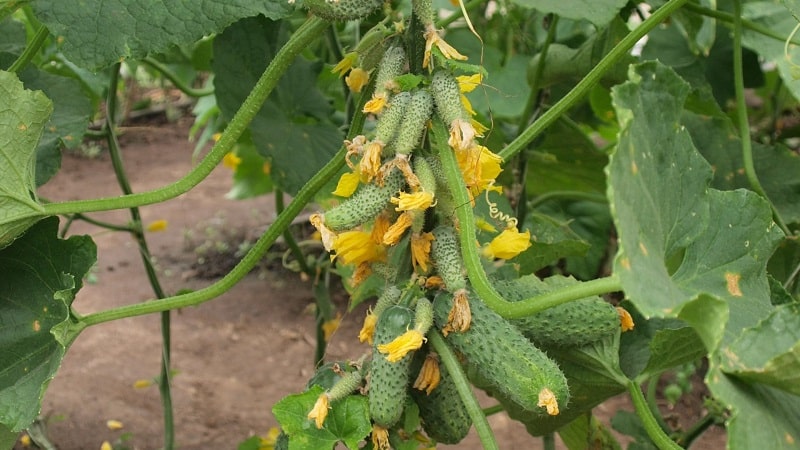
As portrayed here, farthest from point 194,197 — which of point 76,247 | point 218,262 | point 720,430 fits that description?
point 76,247

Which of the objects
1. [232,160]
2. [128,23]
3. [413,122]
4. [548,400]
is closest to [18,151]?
[128,23]

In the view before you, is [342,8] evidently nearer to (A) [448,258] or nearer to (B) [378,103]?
(B) [378,103]

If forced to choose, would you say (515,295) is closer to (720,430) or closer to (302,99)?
(302,99)

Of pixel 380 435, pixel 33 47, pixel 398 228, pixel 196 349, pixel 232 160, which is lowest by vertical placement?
pixel 196 349

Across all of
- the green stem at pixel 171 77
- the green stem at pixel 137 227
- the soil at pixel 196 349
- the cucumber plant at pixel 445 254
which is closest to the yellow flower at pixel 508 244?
the cucumber plant at pixel 445 254

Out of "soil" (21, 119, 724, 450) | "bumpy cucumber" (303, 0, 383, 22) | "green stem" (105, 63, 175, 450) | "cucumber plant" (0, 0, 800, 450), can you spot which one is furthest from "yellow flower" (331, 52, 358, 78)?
"soil" (21, 119, 724, 450)
